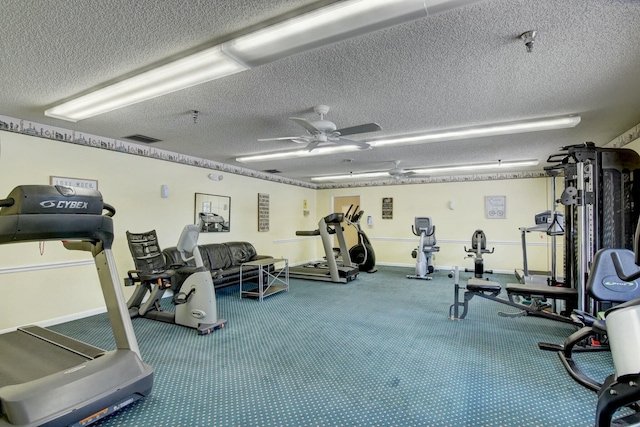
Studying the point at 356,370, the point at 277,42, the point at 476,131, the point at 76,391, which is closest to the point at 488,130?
the point at 476,131

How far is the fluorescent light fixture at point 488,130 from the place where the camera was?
347 centimetres

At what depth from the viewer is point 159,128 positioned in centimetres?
A: 397

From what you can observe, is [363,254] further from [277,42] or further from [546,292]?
[277,42]

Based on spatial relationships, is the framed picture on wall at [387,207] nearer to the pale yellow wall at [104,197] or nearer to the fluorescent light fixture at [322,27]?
the pale yellow wall at [104,197]

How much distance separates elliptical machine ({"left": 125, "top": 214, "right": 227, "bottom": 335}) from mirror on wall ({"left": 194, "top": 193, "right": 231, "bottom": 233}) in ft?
4.30

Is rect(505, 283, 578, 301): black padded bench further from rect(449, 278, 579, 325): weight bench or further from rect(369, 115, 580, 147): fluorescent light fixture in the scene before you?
rect(369, 115, 580, 147): fluorescent light fixture

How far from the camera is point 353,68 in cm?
242

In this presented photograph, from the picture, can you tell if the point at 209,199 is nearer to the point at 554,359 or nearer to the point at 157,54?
the point at 157,54

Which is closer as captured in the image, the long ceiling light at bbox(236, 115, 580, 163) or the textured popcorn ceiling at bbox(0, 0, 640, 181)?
the textured popcorn ceiling at bbox(0, 0, 640, 181)

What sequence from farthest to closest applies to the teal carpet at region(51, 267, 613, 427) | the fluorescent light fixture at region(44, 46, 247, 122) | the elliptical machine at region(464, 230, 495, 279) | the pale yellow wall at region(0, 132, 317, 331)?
the elliptical machine at region(464, 230, 495, 279)
the pale yellow wall at region(0, 132, 317, 331)
the fluorescent light fixture at region(44, 46, 247, 122)
the teal carpet at region(51, 267, 613, 427)

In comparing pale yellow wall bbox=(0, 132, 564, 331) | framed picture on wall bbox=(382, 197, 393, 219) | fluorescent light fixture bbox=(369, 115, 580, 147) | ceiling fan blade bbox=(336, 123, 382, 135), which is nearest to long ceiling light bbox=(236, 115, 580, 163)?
fluorescent light fixture bbox=(369, 115, 580, 147)

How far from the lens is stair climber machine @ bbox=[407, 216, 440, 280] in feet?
22.4

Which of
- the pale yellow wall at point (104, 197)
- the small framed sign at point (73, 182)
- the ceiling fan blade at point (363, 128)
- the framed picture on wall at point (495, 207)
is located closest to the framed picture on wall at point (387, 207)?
the framed picture on wall at point (495, 207)

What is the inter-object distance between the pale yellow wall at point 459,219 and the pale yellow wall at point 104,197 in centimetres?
408
